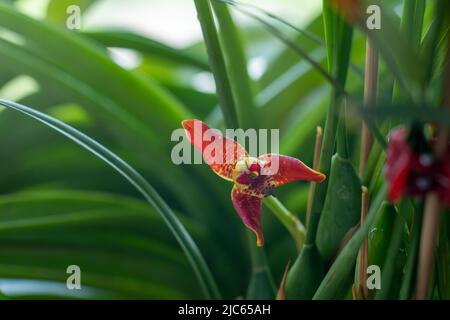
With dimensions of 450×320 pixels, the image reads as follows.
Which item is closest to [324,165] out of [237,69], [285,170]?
[285,170]

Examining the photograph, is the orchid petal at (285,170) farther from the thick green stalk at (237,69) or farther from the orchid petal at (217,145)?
the thick green stalk at (237,69)

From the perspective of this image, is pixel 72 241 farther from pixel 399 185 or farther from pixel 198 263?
pixel 399 185

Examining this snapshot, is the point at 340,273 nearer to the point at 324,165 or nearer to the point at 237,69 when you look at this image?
the point at 324,165

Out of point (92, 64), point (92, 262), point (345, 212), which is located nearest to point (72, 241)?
point (92, 262)

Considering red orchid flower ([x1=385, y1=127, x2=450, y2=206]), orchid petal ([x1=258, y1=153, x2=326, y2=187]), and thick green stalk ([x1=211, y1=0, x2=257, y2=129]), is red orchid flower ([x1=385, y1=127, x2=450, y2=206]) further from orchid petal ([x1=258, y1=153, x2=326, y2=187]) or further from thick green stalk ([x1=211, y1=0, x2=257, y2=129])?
thick green stalk ([x1=211, y1=0, x2=257, y2=129])

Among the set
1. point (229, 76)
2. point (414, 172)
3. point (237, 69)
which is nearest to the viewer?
point (414, 172)

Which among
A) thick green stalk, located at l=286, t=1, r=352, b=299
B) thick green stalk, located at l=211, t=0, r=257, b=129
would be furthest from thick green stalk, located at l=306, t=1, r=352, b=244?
thick green stalk, located at l=211, t=0, r=257, b=129

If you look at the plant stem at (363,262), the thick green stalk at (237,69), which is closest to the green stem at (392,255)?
the plant stem at (363,262)
